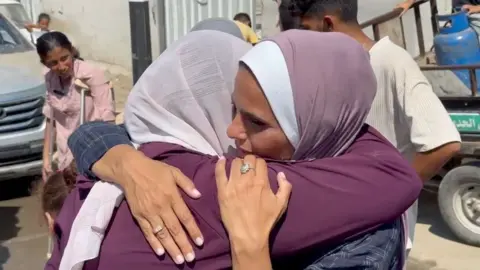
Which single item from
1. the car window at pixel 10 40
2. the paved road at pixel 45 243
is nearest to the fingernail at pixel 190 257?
the paved road at pixel 45 243

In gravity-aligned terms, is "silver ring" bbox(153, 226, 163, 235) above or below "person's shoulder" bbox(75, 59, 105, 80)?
above

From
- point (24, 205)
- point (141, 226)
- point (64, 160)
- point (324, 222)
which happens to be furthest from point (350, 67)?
point (24, 205)

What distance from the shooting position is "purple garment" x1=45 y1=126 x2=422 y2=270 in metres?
1.42

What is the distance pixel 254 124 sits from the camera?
1499 millimetres

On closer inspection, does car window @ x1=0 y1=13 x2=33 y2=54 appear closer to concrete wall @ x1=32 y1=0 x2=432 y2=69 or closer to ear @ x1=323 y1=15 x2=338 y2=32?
concrete wall @ x1=32 y1=0 x2=432 y2=69

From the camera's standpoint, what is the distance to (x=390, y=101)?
108 inches

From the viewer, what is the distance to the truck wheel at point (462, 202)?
573 cm

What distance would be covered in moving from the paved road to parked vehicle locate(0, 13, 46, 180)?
0.37m

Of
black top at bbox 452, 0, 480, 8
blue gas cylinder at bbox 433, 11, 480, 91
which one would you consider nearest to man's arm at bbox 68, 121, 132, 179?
blue gas cylinder at bbox 433, 11, 480, 91

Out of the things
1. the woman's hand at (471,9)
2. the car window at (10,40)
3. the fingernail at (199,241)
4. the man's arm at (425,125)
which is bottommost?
the car window at (10,40)

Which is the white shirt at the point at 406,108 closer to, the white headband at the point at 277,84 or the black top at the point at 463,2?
the white headband at the point at 277,84

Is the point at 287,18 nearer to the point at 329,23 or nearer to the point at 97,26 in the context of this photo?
the point at 329,23

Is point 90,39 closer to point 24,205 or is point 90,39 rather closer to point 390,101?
point 24,205

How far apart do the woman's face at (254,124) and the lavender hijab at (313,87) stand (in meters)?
0.02
